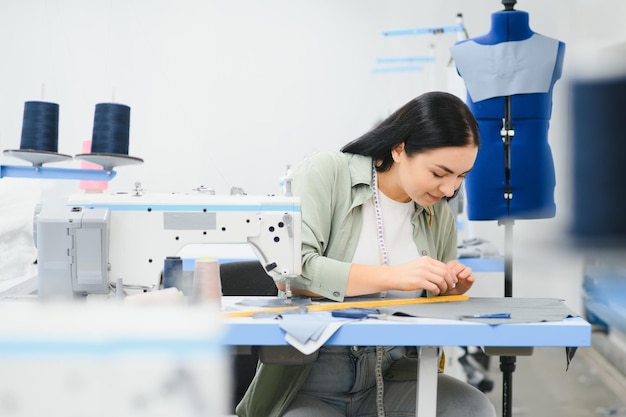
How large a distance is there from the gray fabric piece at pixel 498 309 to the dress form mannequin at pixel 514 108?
3.08ft

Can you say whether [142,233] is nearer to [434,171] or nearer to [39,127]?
[434,171]

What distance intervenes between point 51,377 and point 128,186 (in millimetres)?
4068

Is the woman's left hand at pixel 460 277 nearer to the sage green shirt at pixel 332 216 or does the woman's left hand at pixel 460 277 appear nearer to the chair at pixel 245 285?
the sage green shirt at pixel 332 216

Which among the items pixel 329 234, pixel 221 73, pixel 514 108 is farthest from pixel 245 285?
pixel 221 73

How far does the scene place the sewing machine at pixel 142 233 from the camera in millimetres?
1303

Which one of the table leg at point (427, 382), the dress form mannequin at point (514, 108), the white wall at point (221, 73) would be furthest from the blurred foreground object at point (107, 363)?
the white wall at point (221, 73)

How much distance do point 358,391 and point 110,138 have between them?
897mm

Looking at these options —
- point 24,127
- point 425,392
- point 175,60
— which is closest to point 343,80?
point 175,60

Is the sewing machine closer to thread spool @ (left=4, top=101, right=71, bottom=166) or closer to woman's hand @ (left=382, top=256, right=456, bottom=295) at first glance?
woman's hand @ (left=382, top=256, right=456, bottom=295)

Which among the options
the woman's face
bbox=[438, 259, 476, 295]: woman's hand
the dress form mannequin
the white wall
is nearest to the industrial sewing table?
bbox=[438, 259, 476, 295]: woman's hand

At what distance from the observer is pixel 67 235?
131 cm

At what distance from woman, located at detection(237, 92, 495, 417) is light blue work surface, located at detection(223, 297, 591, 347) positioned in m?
0.23

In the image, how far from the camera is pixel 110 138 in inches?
Answer: 68.7

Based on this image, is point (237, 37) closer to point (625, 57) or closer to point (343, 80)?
point (343, 80)
